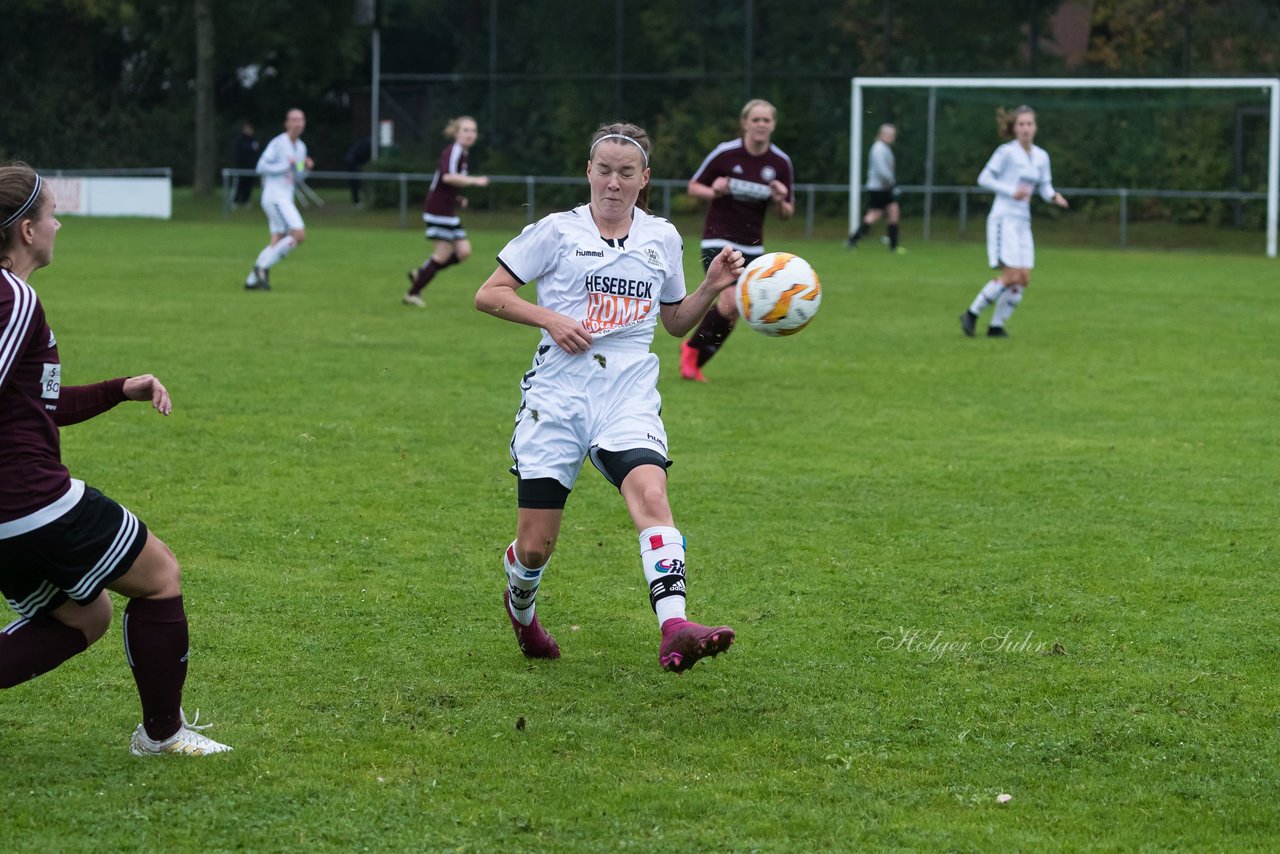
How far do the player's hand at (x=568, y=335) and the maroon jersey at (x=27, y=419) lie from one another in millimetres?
1615

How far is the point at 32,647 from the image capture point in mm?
4352

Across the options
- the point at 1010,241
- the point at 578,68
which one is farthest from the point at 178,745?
the point at 578,68

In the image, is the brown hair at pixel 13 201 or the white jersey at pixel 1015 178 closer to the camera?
the brown hair at pixel 13 201

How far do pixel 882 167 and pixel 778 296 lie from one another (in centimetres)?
2260

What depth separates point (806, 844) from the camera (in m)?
3.95

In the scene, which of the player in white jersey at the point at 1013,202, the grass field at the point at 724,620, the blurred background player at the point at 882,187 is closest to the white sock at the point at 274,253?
the grass field at the point at 724,620

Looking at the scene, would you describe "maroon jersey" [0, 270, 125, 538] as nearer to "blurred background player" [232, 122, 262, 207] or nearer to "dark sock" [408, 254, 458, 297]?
"dark sock" [408, 254, 458, 297]

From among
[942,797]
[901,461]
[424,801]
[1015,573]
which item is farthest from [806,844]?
[901,461]

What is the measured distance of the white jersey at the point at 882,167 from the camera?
90.9 feet

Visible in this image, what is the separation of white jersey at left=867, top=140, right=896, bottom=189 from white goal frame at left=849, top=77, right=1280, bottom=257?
461 millimetres

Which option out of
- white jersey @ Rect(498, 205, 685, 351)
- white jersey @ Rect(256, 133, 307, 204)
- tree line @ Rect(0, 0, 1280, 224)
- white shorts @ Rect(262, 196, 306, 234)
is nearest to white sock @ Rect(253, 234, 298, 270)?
white shorts @ Rect(262, 196, 306, 234)

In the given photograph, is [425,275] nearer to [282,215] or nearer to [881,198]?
[282,215]

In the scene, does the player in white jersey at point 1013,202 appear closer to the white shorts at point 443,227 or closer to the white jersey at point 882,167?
the white shorts at point 443,227

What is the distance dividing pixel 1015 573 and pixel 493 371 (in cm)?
665
